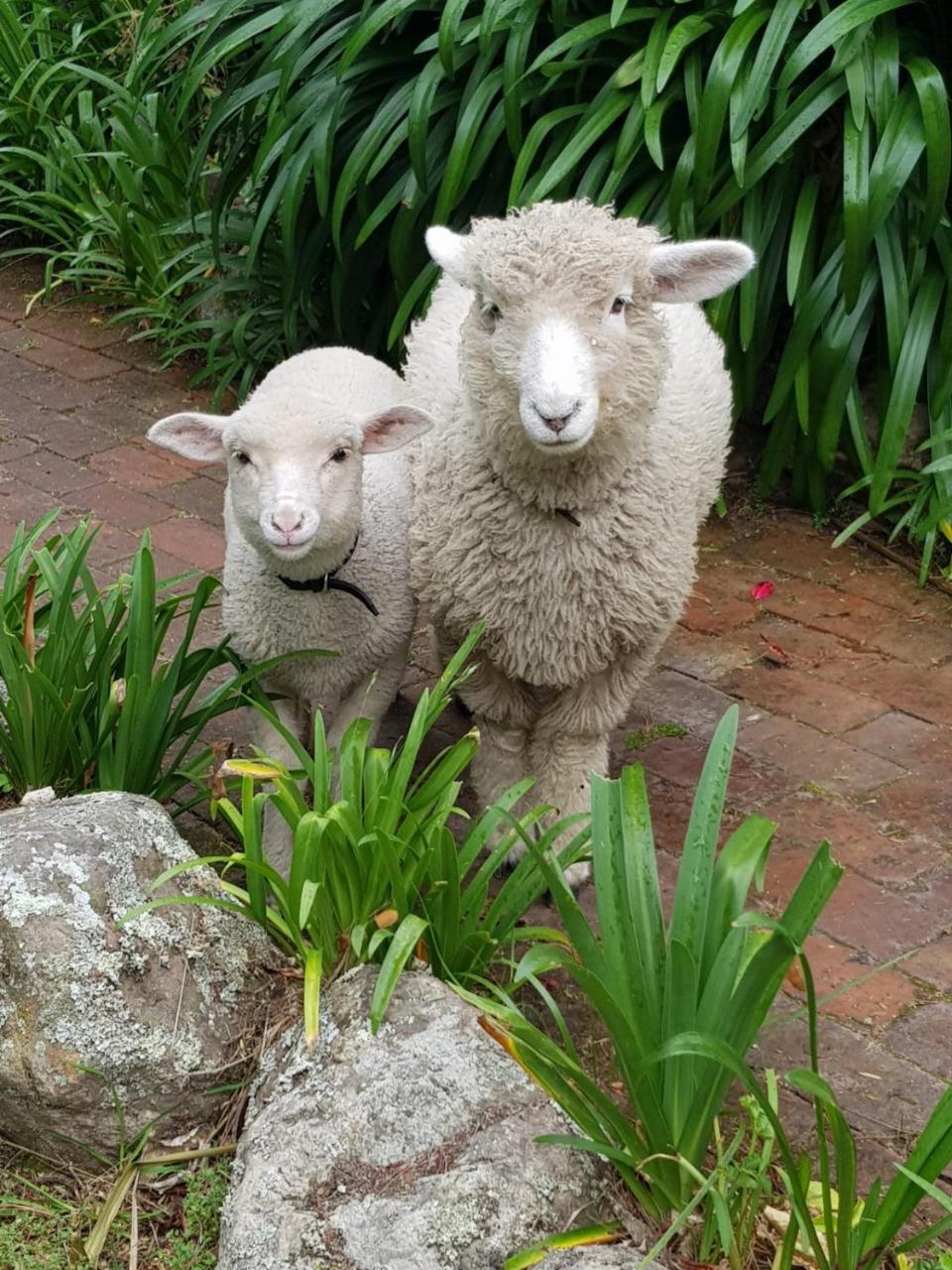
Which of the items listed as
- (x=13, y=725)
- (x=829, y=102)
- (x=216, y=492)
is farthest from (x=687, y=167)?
(x=13, y=725)

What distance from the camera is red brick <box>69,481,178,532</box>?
219 inches

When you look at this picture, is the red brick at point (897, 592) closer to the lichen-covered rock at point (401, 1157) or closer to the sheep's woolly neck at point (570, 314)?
the sheep's woolly neck at point (570, 314)

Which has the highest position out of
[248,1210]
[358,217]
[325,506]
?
[358,217]

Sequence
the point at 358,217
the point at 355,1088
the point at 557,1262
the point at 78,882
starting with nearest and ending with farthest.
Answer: the point at 557,1262 → the point at 355,1088 → the point at 78,882 → the point at 358,217

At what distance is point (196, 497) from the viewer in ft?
18.9

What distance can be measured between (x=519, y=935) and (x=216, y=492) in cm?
308

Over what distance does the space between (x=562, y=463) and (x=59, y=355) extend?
4041mm

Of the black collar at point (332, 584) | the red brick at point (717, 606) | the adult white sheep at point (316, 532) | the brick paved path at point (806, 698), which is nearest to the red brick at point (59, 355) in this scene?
the brick paved path at point (806, 698)

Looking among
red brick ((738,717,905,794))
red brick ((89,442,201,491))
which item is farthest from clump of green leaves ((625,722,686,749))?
red brick ((89,442,201,491))

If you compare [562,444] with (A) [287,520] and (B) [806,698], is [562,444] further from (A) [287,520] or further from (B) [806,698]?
(B) [806,698]

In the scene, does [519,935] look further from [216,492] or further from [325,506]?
[216,492]

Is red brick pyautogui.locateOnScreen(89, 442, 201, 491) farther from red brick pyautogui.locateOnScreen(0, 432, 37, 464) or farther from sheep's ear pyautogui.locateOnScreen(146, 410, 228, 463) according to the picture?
sheep's ear pyautogui.locateOnScreen(146, 410, 228, 463)

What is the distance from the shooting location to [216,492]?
228 inches

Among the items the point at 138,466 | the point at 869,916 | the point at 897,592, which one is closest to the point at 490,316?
the point at 869,916
